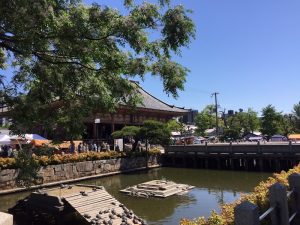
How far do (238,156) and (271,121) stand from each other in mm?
28817

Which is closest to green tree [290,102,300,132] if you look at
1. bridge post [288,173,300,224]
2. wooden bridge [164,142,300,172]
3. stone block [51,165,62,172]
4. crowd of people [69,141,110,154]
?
wooden bridge [164,142,300,172]

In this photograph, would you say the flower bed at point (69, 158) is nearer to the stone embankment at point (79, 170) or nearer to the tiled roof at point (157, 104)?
the stone embankment at point (79, 170)

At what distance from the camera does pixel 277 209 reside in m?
5.73

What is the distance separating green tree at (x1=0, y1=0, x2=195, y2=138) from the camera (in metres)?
5.96

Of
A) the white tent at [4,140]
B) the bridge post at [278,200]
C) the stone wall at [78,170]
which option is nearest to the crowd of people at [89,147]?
the stone wall at [78,170]

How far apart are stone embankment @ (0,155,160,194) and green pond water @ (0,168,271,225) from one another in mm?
861

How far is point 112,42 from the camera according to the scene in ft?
22.1

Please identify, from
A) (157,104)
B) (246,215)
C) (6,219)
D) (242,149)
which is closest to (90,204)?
(246,215)

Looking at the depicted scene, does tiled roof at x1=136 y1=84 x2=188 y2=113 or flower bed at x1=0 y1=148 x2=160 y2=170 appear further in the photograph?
tiled roof at x1=136 y1=84 x2=188 y2=113

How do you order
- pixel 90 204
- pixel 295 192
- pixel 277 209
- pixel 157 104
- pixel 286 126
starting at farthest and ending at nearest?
1. pixel 286 126
2. pixel 157 104
3. pixel 90 204
4. pixel 295 192
5. pixel 277 209

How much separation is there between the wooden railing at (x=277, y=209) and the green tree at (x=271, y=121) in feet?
179

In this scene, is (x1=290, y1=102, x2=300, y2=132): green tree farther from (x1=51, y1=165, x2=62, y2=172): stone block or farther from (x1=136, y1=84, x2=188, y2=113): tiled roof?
(x1=51, y1=165, x2=62, y2=172): stone block

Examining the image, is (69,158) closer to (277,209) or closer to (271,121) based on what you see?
(277,209)

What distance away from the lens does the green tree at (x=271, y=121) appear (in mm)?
59250
